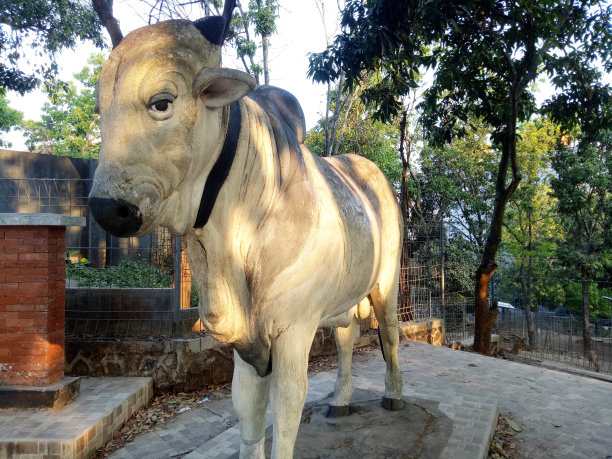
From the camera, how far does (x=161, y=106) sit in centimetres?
130

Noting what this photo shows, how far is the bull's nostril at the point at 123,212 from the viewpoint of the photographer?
121 cm

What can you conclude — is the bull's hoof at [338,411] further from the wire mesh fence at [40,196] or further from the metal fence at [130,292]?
the wire mesh fence at [40,196]

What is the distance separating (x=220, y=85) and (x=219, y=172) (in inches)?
12.3

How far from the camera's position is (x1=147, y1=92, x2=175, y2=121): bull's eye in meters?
1.28

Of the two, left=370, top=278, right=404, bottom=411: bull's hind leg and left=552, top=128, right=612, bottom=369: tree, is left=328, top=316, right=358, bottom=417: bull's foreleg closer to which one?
left=370, top=278, right=404, bottom=411: bull's hind leg

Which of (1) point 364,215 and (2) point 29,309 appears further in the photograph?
(2) point 29,309

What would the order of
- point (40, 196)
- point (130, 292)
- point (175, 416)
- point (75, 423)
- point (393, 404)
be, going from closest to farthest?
1. point (393, 404)
2. point (75, 423)
3. point (175, 416)
4. point (130, 292)
5. point (40, 196)

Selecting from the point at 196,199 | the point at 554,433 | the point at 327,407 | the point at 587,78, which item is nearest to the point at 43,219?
the point at 327,407

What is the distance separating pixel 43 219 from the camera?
4254 mm

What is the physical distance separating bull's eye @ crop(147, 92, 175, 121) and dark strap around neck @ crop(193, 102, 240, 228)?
0.27 metres

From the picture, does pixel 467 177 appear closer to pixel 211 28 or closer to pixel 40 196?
pixel 40 196

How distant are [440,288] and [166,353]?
18.6ft

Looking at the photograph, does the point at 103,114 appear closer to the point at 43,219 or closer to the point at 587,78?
the point at 43,219

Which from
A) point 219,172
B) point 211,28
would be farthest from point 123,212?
point 211,28
